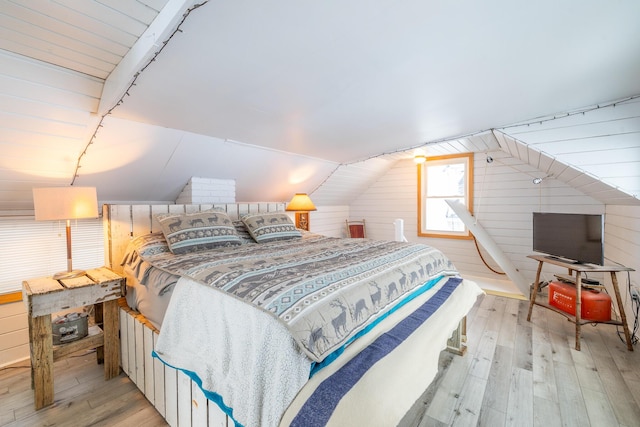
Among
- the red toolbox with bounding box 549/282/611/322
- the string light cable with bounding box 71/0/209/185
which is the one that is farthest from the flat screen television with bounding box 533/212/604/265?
the string light cable with bounding box 71/0/209/185

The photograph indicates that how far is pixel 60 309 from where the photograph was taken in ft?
5.69

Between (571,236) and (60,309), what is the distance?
13.7 feet

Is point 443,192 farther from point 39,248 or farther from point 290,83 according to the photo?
point 39,248

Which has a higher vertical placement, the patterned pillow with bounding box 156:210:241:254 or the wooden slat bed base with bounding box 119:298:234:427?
the patterned pillow with bounding box 156:210:241:254

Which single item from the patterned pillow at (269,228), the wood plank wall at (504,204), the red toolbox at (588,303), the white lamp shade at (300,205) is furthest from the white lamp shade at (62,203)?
the wood plank wall at (504,204)

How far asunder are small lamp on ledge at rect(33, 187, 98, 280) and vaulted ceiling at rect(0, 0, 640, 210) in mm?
340

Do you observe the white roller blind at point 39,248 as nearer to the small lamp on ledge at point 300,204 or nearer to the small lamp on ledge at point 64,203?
the small lamp on ledge at point 64,203

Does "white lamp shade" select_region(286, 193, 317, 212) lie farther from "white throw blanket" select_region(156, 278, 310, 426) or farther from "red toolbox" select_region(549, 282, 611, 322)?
"red toolbox" select_region(549, 282, 611, 322)

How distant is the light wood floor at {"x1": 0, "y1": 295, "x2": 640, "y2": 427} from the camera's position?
1.55m

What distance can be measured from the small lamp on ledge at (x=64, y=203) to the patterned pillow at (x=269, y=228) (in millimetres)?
1235

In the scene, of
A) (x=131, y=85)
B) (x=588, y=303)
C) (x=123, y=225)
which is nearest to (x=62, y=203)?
(x=123, y=225)

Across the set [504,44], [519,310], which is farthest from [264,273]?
[519,310]

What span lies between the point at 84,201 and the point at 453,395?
279 centimetres

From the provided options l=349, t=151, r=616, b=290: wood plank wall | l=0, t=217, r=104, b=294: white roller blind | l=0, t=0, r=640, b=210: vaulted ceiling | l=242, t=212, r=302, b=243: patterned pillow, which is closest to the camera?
l=0, t=0, r=640, b=210: vaulted ceiling
